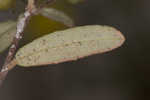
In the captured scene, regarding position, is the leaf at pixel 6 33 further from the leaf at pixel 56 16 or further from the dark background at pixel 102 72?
the dark background at pixel 102 72

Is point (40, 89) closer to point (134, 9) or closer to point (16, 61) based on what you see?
point (134, 9)

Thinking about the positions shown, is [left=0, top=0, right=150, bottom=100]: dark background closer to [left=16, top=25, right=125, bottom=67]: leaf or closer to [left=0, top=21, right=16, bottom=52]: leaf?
[left=0, top=21, right=16, bottom=52]: leaf

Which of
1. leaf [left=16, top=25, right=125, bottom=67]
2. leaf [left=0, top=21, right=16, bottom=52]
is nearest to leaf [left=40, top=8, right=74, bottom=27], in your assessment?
leaf [left=0, top=21, right=16, bottom=52]

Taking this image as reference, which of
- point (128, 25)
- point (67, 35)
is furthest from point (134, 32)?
point (67, 35)

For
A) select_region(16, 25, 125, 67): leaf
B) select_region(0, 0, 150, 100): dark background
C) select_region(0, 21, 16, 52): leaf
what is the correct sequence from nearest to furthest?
select_region(16, 25, 125, 67): leaf, select_region(0, 21, 16, 52): leaf, select_region(0, 0, 150, 100): dark background

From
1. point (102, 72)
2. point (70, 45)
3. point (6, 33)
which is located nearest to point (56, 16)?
point (6, 33)
